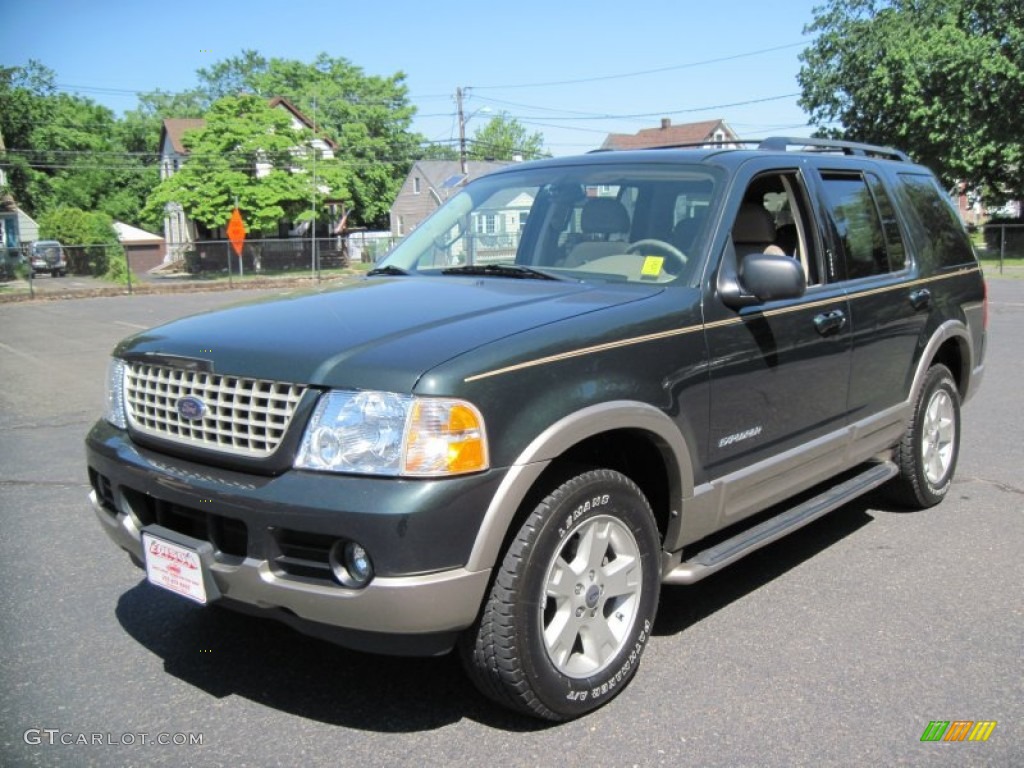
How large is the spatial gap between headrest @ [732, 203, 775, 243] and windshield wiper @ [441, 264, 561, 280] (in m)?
0.89

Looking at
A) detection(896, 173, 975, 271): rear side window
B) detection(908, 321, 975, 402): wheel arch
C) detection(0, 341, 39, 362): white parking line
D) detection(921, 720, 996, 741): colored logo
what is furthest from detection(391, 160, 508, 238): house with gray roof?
detection(921, 720, 996, 741): colored logo

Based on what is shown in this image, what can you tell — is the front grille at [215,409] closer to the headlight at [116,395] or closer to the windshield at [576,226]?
the headlight at [116,395]

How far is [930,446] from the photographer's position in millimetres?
5406

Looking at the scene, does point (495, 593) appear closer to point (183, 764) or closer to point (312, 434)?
point (312, 434)

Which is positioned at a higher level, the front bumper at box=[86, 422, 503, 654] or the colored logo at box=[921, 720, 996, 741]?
the front bumper at box=[86, 422, 503, 654]

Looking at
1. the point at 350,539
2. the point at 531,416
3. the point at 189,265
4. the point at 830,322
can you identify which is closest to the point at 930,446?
the point at 830,322

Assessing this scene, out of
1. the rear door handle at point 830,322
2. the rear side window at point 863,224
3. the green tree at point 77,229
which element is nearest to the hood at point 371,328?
the rear door handle at point 830,322

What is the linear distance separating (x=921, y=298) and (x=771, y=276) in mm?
1901

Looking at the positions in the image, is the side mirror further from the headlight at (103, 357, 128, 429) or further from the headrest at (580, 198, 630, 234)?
the headlight at (103, 357, 128, 429)

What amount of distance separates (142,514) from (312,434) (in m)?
0.89

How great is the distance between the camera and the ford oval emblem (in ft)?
9.88

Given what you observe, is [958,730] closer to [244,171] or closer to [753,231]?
[753,231]

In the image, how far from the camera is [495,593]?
286 cm

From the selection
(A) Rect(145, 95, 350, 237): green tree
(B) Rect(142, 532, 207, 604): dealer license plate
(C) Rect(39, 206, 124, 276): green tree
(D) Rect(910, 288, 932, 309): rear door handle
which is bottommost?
(B) Rect(142, 532, 207, 604): dealer license plate
